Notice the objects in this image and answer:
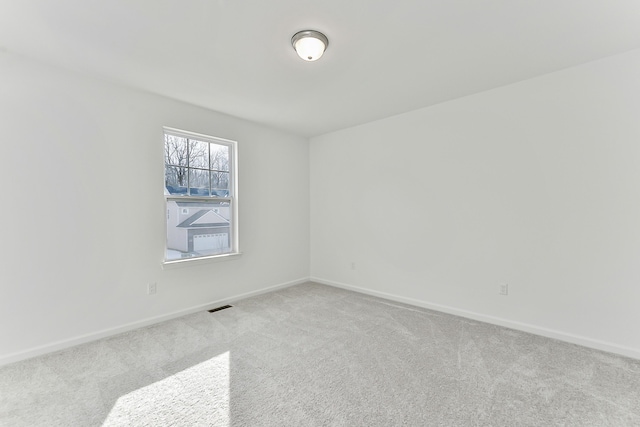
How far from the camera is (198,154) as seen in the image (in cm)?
363

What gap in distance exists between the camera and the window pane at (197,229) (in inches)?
133

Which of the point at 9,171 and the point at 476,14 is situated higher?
the point at 476,14

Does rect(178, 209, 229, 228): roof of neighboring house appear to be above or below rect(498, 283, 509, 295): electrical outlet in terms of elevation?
above

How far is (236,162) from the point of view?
398 cm

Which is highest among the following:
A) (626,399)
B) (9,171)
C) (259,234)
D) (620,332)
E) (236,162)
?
(236,162)

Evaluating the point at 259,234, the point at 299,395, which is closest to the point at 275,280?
the point at 259,234

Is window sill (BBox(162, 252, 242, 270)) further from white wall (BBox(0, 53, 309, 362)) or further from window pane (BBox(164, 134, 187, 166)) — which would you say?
window pane (BBox(164, 134, 187, 166))

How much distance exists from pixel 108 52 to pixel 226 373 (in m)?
2.77

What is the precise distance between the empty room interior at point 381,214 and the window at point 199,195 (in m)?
0.03

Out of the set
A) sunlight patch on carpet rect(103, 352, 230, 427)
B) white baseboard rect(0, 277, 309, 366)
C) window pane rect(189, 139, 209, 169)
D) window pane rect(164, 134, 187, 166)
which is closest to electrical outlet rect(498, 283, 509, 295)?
sunlight patch on carpet rect(103, 352, 230, 427)

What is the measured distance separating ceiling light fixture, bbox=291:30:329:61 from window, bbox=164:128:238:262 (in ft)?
6.59

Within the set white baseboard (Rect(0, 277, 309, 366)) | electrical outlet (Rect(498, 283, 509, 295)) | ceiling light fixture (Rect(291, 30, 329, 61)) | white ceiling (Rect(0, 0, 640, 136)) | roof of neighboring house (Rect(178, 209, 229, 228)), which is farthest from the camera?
roof of neighboring house (Rect(178, 209, 229, 228))

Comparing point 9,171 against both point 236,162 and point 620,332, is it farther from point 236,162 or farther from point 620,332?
point 620,332

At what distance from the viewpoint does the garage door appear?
3611 millimetres
